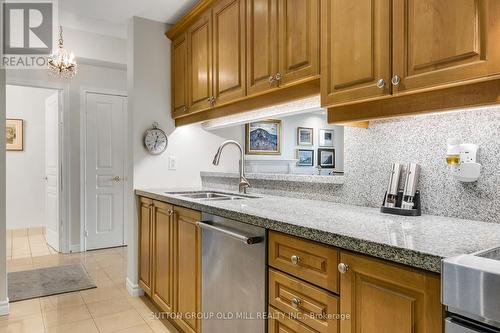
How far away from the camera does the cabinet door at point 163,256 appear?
2410 millimetres

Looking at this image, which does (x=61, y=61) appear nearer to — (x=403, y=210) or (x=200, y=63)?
(x=200, y=63)

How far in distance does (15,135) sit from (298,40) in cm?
542

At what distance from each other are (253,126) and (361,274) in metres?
2.10

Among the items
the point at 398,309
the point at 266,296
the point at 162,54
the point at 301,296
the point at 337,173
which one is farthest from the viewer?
the point at 162,54

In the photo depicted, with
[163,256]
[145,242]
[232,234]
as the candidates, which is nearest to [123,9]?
[145,242]

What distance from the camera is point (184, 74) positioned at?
3080mm

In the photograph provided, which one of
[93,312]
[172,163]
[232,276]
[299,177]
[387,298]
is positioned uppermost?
[172,163]

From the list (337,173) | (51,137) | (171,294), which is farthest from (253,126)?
(51,137)

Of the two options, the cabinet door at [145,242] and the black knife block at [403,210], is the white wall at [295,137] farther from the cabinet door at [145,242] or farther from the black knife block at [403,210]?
the cabinet door at [145,242]

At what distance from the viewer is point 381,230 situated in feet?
3.88

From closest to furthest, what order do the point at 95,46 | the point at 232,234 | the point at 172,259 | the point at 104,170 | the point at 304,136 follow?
the point at 232,234
the point at 172,259
the point at 304,136
the point at 95,46
the point at 104,170

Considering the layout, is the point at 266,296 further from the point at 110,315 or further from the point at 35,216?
the point at 35,216

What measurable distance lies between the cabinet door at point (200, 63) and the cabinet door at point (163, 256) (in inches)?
35.1

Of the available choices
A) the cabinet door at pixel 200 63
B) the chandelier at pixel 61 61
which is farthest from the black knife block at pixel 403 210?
the chandelier at pixel 61 61
